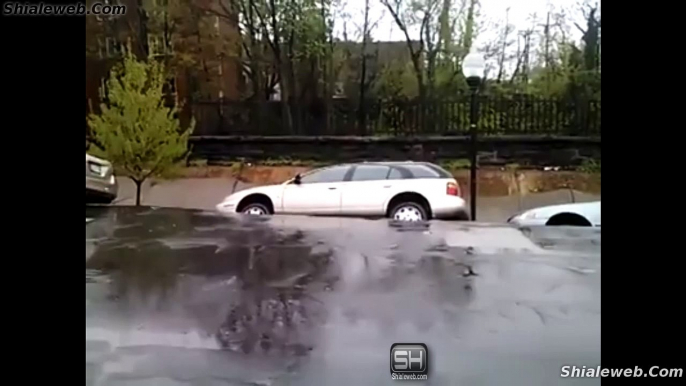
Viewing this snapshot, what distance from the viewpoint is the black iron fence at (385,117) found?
387cm

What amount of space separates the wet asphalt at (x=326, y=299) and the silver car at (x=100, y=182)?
11 cm

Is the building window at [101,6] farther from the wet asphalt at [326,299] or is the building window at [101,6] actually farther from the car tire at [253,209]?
the car tire at [253,209]

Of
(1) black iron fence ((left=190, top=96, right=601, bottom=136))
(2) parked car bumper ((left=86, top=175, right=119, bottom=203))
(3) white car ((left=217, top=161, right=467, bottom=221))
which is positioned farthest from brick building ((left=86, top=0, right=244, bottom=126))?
(3) white car ((left=217, top=161, right=467, bottom=221))

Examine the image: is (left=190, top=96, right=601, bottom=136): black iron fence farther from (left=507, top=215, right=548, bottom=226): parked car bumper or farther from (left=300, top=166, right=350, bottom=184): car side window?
(left=507, top=215, right=548, bottom=226): parked car bumper

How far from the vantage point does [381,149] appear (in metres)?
4.05

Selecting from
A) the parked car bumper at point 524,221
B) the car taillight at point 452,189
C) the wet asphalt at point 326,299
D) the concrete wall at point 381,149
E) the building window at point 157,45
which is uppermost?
the building window at point 157,45

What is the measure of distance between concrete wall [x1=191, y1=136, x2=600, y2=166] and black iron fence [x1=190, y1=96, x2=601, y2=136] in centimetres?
5

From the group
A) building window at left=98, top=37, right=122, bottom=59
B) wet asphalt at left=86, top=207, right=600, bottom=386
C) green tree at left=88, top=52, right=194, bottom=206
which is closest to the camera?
wet asphalt at left=86, top=207, right=600, bottom=386

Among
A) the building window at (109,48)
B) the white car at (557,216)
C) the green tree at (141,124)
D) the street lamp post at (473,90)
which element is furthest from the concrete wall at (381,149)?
the building window at (109,48)

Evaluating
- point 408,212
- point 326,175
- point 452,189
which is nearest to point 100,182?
point 326,175

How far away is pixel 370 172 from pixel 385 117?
0.40 m

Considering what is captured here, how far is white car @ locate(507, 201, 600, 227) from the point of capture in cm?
333
